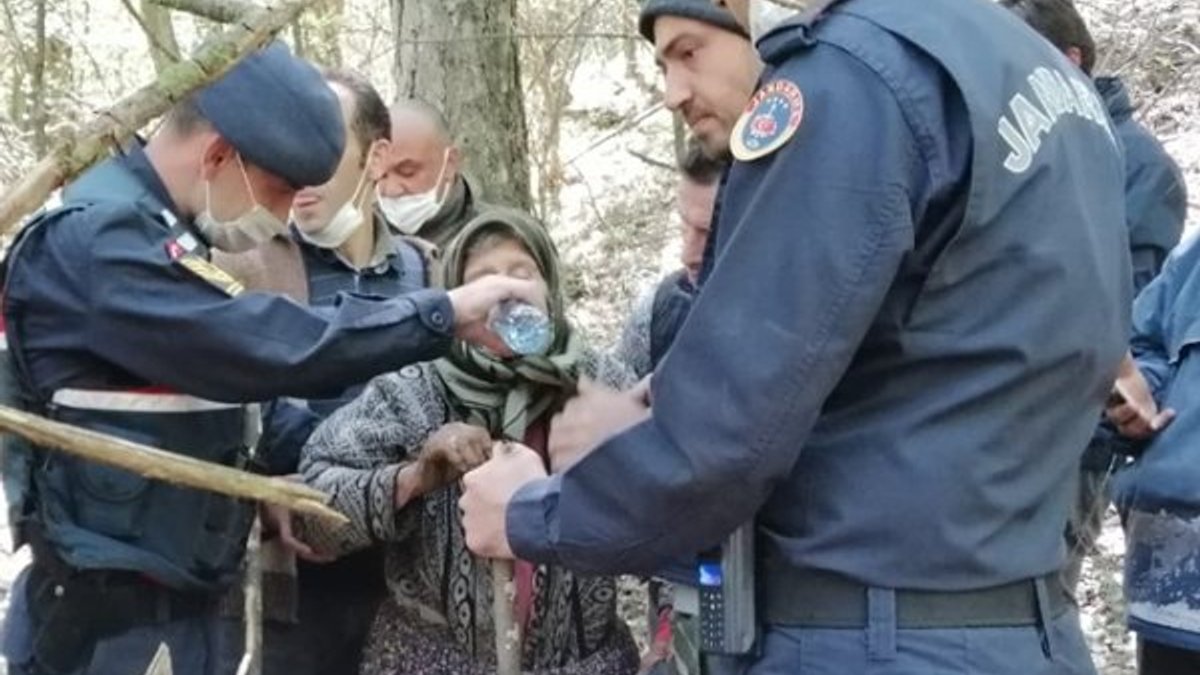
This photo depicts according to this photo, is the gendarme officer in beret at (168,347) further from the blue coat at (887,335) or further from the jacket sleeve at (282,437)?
the blue coat at (887,335)

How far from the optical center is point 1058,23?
4.12 metres

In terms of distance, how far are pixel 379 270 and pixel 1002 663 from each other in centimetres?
237

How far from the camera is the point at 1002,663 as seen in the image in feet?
6.95

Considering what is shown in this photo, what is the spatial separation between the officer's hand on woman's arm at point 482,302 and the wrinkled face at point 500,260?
0.22 meters

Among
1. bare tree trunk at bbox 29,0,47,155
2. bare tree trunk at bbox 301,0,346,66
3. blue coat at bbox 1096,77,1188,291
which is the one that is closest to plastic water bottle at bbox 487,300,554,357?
blue coat at bbox 1096,77,1188,291

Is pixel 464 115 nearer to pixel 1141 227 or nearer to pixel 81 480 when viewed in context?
pixel 1141 227

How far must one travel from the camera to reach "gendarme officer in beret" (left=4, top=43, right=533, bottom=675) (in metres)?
2.94

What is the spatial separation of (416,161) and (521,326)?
174 centimetres

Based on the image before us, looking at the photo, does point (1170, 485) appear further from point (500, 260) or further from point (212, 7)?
point (212, 7)

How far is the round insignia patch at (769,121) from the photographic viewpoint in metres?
1.98

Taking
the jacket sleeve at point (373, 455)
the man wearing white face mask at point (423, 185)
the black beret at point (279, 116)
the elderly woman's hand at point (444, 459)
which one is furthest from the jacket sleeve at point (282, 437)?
the man wearing white face mask at point (423, 185)

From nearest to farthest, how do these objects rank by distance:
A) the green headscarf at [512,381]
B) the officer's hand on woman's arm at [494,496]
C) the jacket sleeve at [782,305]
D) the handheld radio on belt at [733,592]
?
the jacket sleeve at [782,305]
the handheld radio on belt at [733,592]
the officer's hand on woman's arm at [494,496]
the green headscarf at [512,381]

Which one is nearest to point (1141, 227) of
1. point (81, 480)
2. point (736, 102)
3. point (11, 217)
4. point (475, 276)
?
point (736, 102)

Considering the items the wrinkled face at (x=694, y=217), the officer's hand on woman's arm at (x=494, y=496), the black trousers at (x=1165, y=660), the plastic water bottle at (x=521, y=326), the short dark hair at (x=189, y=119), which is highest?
the short dark hair at (x=189, y=119)
